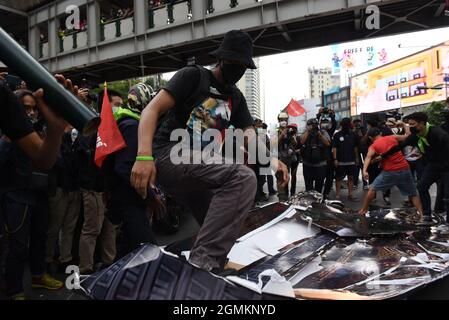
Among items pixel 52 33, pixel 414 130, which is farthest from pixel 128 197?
pixel 52 33

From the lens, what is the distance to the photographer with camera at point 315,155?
25.1 ft

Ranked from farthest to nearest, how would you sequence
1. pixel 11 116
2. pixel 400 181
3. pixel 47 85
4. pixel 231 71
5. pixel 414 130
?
pixel 400 181 → pixel 414 130 → pixel 231 71 → pixel 11 116 → pixel 47 85

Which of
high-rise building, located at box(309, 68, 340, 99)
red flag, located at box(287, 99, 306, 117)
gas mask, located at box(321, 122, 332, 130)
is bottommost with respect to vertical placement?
gas mask, located at box(321, 122, 332, 130)

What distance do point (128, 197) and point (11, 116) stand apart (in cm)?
101

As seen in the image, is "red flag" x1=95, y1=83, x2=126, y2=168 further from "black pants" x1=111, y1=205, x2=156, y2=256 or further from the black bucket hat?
the black bucket hat

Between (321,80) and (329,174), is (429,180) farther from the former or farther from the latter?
(321,80)

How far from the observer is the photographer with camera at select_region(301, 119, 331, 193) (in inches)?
301

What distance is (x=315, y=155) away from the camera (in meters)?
7.63

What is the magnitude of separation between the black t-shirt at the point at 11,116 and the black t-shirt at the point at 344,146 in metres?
7.32

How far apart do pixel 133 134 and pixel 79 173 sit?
1.28m

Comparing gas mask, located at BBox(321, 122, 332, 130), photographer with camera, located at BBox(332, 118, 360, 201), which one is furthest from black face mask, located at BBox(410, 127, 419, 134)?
gas mask, located at BBox(321, 122, 332, 130)

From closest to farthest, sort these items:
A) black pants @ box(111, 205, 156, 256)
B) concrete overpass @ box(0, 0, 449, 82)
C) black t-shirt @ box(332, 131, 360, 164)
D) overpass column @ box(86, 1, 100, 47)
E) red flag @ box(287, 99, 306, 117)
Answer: black pants @ box(111, 205, 156, 256)
black t-shirt @ box(332, 131, 360, 164)
concrete overpass @ box(0, 0, 449, 82)
red flag @ box(287, 99, 306, 117)
overpass column @ box(86, 1, 100, 47)

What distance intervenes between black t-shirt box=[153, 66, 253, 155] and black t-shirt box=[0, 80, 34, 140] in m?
0.70

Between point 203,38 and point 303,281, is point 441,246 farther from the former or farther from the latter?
point 203,38
